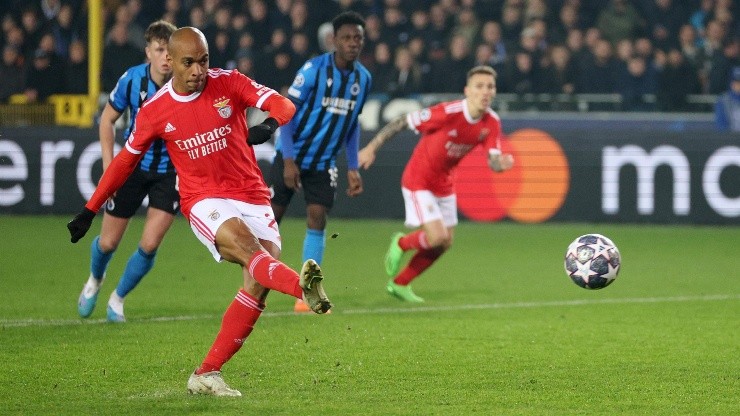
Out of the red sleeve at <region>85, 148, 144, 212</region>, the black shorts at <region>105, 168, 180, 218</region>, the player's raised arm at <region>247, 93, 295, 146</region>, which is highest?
the player's raised arm at <region>247, 93, 295, 146</region>

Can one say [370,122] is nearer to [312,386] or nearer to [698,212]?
[698,212]

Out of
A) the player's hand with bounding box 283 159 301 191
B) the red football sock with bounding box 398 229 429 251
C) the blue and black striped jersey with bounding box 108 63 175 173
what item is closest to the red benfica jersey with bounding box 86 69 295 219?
the blue and black striped jersey with bounding box 108 63 175 173

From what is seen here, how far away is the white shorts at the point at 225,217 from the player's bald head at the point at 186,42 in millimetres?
728

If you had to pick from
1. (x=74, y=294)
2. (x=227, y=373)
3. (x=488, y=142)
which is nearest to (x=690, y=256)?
(x=488, y=142)

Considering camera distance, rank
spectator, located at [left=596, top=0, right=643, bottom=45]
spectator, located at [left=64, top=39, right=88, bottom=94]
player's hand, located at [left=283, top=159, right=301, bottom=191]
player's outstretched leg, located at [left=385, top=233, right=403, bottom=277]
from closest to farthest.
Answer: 1. player's hand, located at [left=283, top=159, right=301, bottom=191]
2. player's outstretched leg, located at [left=385, top=233, right=403, bottom=277]
3. spectator, located at [left=64, top=39, right=88, bottom=94]
4. spectator, located at [left=596, top=0, right=643, bottom=45]

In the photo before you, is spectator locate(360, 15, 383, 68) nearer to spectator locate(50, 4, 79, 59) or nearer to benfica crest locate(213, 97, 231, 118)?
spectator locate(50, 4, 79, 59)

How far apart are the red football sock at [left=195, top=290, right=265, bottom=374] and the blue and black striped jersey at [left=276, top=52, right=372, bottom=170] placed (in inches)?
136

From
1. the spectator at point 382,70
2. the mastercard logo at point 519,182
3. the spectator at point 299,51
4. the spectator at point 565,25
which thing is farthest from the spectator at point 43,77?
the spectator at point 565,25

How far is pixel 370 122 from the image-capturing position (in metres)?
16.6

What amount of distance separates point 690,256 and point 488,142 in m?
3.68

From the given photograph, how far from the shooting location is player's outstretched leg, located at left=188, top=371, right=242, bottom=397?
5.87 metres

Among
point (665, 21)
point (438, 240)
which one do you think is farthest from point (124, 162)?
point (665, 21)

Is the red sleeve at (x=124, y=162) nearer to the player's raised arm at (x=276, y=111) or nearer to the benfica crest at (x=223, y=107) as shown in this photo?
the benfica crest at (x=223, y=107)

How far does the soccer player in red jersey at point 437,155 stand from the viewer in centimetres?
1010
